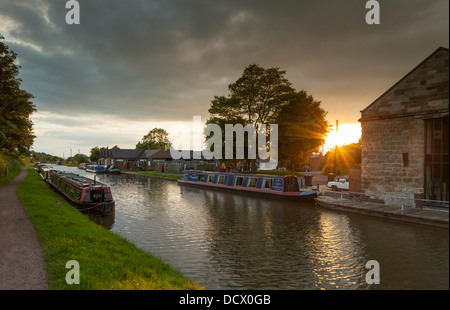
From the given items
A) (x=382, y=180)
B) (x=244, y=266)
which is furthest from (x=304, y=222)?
(x=382, y=180)

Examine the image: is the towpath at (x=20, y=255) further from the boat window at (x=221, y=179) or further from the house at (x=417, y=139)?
the boat window at (x=221, y=179)

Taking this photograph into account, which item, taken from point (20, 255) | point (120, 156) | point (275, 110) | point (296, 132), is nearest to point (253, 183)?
point (296, 132)

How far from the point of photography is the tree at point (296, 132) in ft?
123

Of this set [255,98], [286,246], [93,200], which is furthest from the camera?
[255,98]

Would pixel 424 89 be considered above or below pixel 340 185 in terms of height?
above

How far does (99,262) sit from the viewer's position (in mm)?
8688

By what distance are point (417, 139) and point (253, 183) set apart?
26.0m

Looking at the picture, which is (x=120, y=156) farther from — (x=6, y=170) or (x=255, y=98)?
(x=255, y=98)

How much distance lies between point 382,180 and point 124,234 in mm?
13744

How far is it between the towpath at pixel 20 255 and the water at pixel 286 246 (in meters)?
4.12

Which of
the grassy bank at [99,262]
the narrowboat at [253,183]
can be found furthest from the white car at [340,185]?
the grassy bank at [99,262]

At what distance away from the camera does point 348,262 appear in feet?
31.3

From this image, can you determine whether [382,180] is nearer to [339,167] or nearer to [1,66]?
[1,66]

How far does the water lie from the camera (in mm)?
3231
